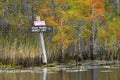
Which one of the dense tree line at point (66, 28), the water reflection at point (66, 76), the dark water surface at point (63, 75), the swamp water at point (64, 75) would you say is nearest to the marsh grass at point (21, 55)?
the dense tree line at point (66, 28)

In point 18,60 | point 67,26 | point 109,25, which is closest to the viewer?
point 18,60

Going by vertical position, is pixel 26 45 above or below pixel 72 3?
below

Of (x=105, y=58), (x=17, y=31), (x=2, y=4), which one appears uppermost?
(x=2, y=4)

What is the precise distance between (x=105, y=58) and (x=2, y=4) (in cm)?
786

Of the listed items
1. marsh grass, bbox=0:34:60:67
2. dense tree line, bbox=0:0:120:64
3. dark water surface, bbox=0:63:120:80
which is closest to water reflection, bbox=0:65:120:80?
dark water surface, bbox=0:63:120:80

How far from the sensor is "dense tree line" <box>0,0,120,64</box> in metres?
26.4

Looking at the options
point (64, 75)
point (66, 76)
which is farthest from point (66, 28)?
point (66, 76)

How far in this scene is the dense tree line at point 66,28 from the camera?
86.6 ft

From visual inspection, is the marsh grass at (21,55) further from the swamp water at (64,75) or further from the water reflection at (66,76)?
the water reflection at (66,76)

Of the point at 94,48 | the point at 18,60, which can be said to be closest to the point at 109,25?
the point at 94,48

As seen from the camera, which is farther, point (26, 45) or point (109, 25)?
point (109, 25)

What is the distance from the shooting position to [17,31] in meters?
28.0

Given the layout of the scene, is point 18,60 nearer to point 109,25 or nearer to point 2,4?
point 2,4

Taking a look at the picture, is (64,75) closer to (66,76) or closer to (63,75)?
(63,75)
